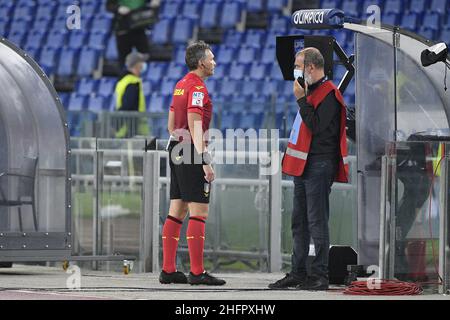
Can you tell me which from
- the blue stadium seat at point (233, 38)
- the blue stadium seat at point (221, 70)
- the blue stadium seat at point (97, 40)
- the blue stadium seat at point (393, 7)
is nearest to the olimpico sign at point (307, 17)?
the blue stadium seat at point (393, 7)

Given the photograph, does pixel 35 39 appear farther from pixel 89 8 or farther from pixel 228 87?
pixel 228 87

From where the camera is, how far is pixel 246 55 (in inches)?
975

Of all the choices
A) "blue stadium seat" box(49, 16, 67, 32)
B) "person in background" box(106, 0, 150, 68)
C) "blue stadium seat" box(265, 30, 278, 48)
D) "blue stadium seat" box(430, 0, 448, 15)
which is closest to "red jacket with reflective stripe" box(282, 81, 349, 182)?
"blue stadium seat" box(430, 0, 448, 15)

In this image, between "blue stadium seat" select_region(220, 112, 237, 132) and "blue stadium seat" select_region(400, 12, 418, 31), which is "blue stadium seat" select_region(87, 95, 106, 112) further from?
"blue stadium seat" select_region(220, 112, 237, 132)

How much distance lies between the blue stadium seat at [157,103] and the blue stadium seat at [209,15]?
1917 mm

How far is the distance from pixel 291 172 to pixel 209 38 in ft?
52.5

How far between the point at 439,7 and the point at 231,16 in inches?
181

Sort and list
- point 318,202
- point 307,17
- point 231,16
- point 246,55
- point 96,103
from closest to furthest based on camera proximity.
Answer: point 318,202 < point 307,17 < point 246,55 < point 231,16 < point 96,103

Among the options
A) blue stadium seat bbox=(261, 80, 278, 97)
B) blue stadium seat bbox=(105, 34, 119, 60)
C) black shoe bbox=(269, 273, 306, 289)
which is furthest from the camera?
blue stadium seat bbox=(105, 34, 119, 60)

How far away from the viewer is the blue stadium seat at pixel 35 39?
28.7 m

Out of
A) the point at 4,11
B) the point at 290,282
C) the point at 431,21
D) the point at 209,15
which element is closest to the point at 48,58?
the point at 4,11

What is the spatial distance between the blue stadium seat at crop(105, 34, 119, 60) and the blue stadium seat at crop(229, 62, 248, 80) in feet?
11.4

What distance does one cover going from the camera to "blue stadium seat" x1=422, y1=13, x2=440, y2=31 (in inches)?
873
